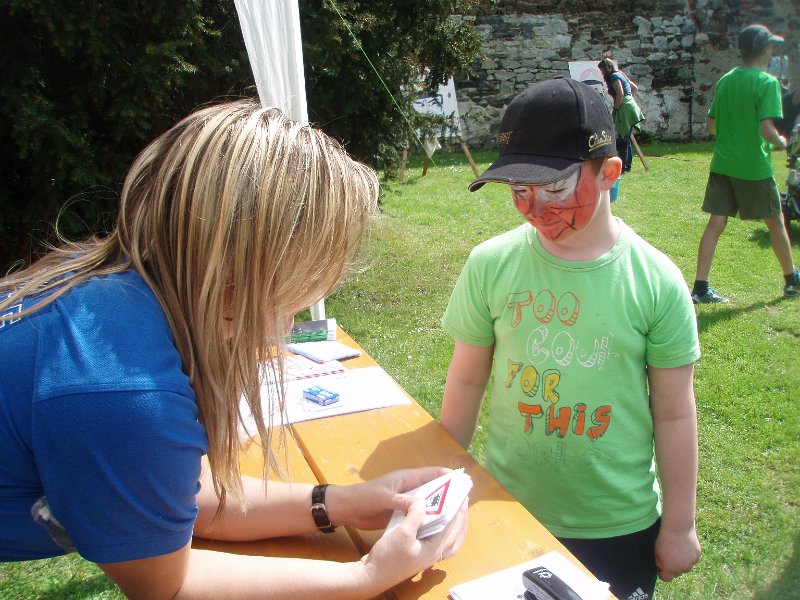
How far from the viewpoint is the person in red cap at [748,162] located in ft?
15.7

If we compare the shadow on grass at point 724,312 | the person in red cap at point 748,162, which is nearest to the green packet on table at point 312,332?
the shadow on grass at point 724,312

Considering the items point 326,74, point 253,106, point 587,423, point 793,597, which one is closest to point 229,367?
point 253,106

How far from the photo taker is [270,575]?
1071mm

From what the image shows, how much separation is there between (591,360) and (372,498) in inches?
22.4

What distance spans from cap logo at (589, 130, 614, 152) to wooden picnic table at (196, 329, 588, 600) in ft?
2.44

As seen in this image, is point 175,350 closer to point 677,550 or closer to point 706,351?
point 677,550

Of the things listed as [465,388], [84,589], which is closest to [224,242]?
[465,388]

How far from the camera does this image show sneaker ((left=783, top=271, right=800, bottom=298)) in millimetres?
4949

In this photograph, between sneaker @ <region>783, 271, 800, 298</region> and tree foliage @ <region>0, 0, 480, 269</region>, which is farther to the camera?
sneaker @ <region>783, 271, 800, 298</region>

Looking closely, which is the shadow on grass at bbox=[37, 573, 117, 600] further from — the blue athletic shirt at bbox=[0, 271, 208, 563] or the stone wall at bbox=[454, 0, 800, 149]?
the stone wall at bbox=[454, 0, 800, 149]


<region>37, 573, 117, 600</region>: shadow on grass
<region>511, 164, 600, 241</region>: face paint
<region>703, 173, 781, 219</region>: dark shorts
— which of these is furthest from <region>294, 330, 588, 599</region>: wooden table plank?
<region>703, 173, 781, 219</region>: dark shorts

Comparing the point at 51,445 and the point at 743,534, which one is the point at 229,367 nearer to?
the point at 51,445

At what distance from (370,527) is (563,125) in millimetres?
925

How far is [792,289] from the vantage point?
16.2ft
